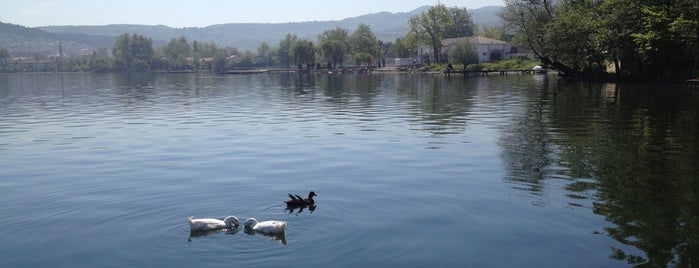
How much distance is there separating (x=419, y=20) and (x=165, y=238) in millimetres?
159528

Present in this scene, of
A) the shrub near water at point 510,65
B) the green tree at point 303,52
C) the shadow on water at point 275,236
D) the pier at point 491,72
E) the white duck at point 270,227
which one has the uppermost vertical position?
the green tree at point 303,52

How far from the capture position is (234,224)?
14281mm

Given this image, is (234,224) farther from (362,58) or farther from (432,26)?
(362,58)

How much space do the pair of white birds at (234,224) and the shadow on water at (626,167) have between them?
685 centimetres

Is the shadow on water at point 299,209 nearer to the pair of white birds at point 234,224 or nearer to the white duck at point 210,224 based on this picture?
the pair of white birds at point 234,224

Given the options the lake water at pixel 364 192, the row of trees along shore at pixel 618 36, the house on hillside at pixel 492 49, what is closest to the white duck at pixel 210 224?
the lake water at pixel 364 192

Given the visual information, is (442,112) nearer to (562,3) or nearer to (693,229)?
(693,229)

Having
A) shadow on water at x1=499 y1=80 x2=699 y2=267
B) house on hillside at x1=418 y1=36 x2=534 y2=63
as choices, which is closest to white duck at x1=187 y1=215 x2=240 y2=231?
shadow on water at x1=499 y1=80 x2=699 y2=267

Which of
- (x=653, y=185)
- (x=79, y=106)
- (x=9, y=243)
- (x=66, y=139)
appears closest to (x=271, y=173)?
(x=9, y=243)

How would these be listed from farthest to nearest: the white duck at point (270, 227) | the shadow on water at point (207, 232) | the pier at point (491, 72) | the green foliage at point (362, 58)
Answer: the green foliage at point (362, 58)
the pier at point (491, 72)
the shadow on water at point (207, 232)
the white duck at point (270, 227)

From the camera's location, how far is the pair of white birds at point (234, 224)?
13742mm

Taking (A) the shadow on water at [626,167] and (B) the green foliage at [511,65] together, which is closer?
(A) the shadow on water at [626,167]

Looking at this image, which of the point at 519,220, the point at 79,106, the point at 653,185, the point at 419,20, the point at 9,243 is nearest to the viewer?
the point at 9,243

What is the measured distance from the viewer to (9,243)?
13.8 metres
